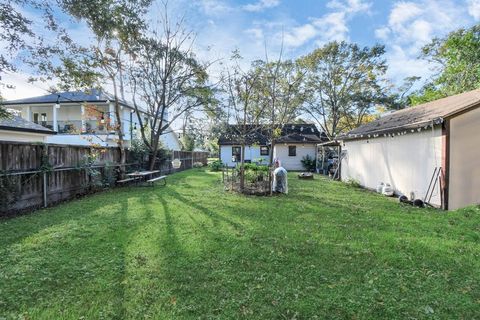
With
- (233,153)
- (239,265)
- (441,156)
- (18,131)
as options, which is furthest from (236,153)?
(239,265)

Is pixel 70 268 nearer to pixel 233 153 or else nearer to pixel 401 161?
pixel 401 161

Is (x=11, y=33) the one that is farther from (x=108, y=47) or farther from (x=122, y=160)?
(x=122, y=160)

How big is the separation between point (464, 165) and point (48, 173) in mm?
12111

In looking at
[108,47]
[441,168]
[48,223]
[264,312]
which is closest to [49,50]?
[48,223]

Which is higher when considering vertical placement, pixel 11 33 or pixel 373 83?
pixel 373 83

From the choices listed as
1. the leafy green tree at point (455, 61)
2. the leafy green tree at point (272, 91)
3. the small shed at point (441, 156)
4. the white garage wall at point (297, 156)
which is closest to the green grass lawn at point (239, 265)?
the small shed at point (441, 156)

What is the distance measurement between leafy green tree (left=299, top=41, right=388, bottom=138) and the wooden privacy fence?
19.8m

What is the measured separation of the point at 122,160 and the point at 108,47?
16.6 ft

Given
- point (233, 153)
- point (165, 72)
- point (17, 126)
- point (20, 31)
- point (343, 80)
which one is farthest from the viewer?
point (233, 153)

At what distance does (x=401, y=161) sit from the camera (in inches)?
414

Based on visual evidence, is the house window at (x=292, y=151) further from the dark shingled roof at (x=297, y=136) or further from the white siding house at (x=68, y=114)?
the white siding house at (x=68, y=114)

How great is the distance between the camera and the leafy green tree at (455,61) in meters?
20.3

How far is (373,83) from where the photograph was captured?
2769 centimetres

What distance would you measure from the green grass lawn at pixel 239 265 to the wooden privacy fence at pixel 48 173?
76cm
